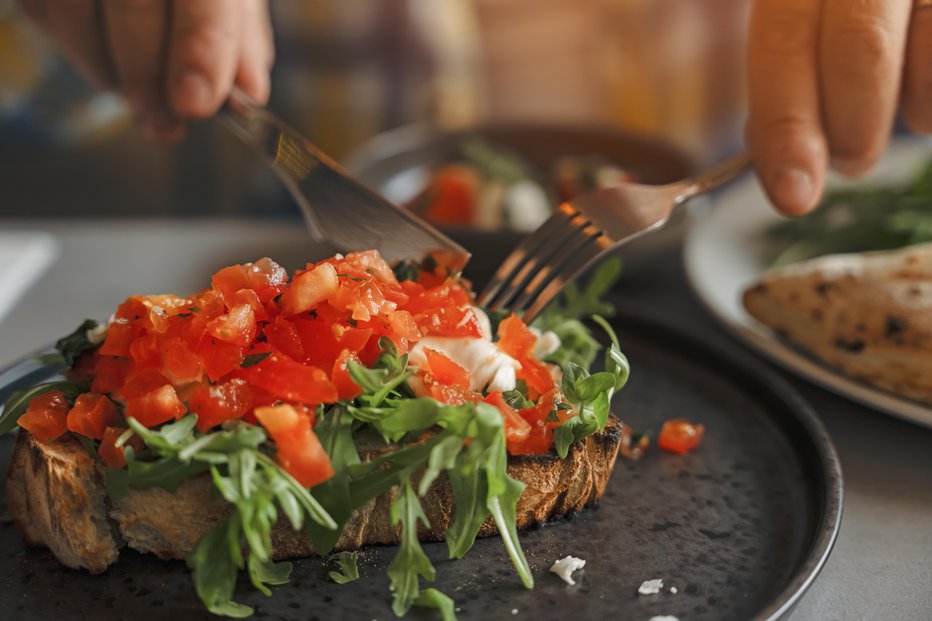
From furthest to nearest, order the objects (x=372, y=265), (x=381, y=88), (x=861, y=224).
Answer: (x=381, y=88) < (x=861, y=224) < (x=372, y=265)

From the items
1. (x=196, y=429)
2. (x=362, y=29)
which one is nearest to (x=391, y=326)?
(x=196, y=429)

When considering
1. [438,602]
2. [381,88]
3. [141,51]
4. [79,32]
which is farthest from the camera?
[381,88]

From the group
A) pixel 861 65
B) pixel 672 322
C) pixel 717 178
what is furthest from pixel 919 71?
pixel 672 322

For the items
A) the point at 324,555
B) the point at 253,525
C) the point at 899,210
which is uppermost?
the point at 253,525

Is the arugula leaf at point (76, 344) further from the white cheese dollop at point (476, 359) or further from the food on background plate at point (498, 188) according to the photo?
the food on background plate at point (498, 188)

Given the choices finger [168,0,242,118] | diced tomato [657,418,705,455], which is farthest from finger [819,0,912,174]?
finger [168,0,242,118]

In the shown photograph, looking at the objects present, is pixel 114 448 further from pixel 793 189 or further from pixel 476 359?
pixel 793 189

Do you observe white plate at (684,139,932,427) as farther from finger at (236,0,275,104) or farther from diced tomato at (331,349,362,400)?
finger at (236,0,275,104)

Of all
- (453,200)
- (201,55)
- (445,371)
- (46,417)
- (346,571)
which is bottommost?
(453,200)

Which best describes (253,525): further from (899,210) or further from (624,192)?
(899,210)
